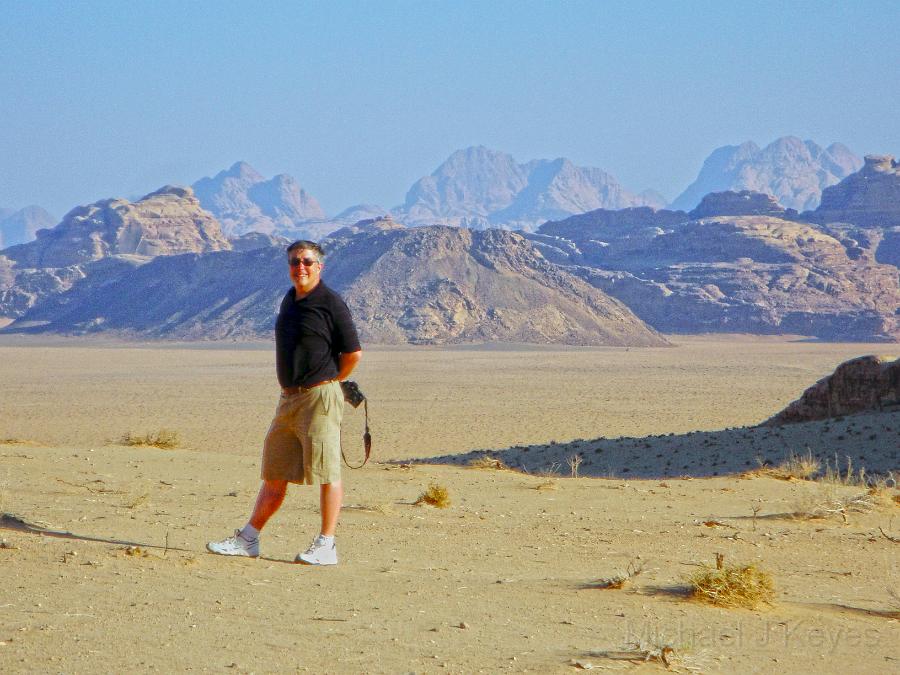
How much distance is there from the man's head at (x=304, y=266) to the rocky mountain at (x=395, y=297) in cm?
7424

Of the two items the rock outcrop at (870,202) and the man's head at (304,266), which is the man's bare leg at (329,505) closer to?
the man's head at (304,266)

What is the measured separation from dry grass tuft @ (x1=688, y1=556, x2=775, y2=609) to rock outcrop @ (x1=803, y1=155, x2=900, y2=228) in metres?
136

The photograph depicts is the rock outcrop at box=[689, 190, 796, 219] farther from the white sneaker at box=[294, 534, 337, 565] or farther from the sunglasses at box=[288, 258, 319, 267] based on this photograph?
the white sneaker at box=[294, 534, 337, 565]

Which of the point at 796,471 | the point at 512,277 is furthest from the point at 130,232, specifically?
the point at 796,471

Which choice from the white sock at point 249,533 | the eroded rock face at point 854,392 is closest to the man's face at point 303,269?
the white sock at point 249,533

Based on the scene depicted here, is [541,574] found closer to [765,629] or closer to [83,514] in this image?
[765,629]

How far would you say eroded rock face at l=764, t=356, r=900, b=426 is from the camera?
742 inches

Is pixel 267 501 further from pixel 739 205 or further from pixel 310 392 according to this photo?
pixel 739 205

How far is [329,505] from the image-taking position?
6.75 metres

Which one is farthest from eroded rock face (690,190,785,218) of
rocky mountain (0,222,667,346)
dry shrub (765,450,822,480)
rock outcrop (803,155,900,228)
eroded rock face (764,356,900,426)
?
dry shrub (765,450,822,480)

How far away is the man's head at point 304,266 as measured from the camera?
663 centimetres

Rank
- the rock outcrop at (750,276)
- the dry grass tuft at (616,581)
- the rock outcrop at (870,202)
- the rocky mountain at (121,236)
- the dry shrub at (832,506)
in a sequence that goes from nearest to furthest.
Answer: the dry grass tuft at (616,581) → the dry shrub at (832,506) → the rock outcrop at (750,276) → the rocky mountain at (121,236) → the rock outcrop at (870,202)

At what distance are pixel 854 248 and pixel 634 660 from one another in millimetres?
121128

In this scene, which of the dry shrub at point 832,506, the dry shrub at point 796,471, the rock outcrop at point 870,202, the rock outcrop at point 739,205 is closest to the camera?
the dry shrub at point 832,506
